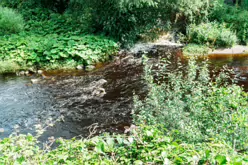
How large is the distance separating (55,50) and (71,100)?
3355 millimetres

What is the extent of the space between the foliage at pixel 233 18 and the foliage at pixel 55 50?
208 inches

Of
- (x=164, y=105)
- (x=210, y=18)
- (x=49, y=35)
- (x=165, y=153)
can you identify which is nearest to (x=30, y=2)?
(x=49, y=35)

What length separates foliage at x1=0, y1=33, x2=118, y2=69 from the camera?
9.62m

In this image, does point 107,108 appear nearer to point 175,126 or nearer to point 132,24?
point 175,126

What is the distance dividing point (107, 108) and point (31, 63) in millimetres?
4284

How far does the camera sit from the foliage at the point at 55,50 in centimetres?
962

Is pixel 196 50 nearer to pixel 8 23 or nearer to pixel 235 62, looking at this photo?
pixel 235 62

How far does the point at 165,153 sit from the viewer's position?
2.19m

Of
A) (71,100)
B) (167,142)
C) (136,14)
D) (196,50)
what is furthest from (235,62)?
(167,142)

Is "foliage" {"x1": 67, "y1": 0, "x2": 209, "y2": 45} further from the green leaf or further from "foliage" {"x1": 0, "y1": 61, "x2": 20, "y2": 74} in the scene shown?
the green leaf

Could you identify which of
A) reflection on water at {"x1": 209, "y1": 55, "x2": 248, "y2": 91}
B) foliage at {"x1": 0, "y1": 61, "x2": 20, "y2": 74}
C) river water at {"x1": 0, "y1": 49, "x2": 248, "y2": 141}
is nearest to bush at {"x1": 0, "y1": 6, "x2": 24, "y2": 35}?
foliage at {"x1": 0, "y1": 61, "x2": 20, "y2": 74}

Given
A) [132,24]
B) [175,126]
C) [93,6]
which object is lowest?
[175,126]

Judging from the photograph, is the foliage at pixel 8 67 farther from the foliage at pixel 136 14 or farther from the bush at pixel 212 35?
the bush at pixel 212 35

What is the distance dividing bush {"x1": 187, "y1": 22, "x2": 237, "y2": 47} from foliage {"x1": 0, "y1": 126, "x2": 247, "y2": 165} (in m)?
9.42
